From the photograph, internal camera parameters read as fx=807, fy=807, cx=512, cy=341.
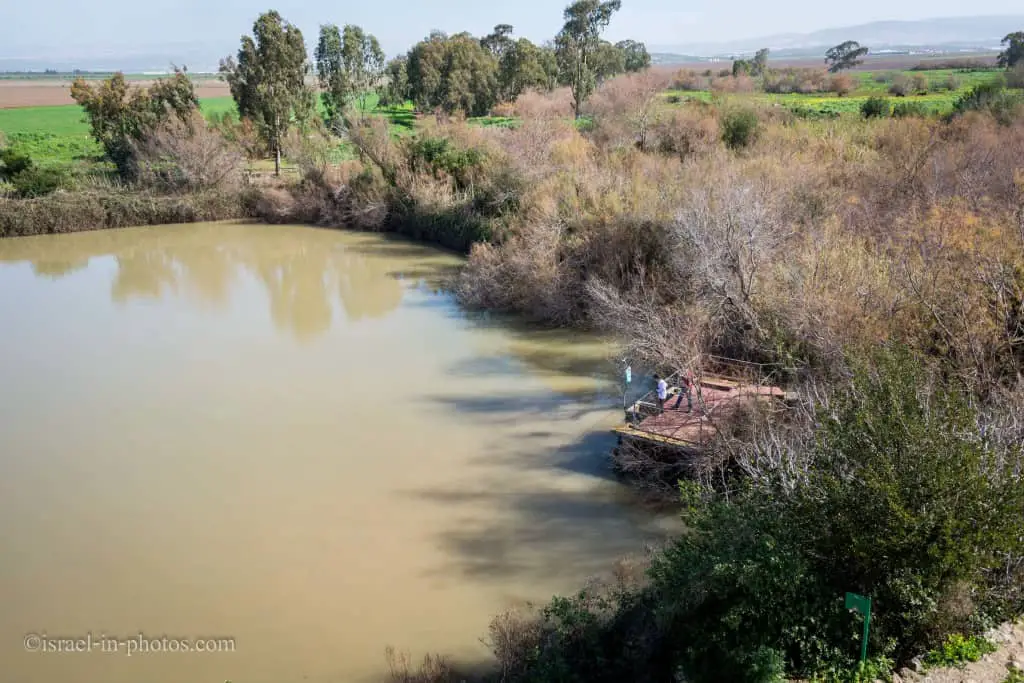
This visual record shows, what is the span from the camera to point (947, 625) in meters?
6.32

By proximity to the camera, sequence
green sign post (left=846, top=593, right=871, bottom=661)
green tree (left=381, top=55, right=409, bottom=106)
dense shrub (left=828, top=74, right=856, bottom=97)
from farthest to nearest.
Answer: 1. green tree (left=381, top=55, right=409, bottom=106)
2. dense shrub (left=828, top=74, right=856, bottom=97)
3. green sign post (left=846, top=593, right=871, bottom=661)

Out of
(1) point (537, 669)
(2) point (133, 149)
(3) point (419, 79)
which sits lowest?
(1) point (537, 669)

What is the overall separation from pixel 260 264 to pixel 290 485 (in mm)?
17017

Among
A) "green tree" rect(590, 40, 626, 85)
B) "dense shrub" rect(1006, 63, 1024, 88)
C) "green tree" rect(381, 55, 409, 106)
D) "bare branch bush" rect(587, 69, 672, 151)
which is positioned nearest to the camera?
"bare branch bush" rect(587, 69, 672, 151)

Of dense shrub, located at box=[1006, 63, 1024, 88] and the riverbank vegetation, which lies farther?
dense shrub, located at box=[1006, 63, 1024, 88]

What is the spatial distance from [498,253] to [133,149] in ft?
67.9

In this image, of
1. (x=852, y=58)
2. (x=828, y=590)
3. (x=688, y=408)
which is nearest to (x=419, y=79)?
(x=688, y=408)

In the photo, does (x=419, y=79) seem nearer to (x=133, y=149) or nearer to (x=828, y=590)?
(x=133, y=149)

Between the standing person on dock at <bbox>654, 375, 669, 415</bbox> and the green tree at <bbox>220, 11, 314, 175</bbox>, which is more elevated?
the green tree at <bbox>220, 11, 314, 175</bbox>

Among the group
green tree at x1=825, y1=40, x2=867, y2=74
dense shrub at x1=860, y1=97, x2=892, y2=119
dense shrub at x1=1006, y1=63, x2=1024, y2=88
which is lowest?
dense shrub at x1=860, y1=97, x2=892, y2=119

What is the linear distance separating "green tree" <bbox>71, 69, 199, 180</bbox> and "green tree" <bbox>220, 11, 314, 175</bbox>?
229 centimetres

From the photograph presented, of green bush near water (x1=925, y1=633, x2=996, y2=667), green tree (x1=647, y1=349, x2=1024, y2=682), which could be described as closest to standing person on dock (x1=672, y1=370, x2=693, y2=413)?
green tree (x1=647, y1=349, x2=1024, y2=682)

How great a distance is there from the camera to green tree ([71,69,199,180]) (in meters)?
34.7

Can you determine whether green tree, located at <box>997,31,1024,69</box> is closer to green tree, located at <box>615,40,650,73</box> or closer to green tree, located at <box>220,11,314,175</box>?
green tree, located at <box>615,40,650,73</box>
